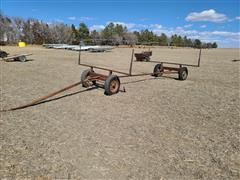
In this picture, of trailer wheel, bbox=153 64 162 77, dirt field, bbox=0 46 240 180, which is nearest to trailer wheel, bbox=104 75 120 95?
dirt field, bbox=0 46 240 180

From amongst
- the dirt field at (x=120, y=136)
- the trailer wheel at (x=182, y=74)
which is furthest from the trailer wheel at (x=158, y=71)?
the dirt field at (x=120, y=136)

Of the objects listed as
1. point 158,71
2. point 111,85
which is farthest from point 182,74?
point 111,85

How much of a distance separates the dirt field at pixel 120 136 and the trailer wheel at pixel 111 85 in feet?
0.85

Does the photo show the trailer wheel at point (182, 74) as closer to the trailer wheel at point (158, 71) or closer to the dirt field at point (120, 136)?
the trailer wheel at point (158, 71)

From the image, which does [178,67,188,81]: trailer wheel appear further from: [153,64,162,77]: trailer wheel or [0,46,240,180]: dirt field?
[0,46,240,180]: dirt field

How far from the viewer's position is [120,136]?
19.6ft

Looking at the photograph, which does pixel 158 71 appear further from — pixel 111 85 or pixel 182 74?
pixel 111 85

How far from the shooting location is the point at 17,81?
12.5 meters

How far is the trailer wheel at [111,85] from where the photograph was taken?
9752 millimetres

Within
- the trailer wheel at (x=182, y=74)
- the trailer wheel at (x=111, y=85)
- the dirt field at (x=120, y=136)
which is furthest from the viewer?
the trailer wheel at (x=182, y=74)

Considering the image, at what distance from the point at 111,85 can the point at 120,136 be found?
4.23m

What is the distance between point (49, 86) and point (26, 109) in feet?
12.3

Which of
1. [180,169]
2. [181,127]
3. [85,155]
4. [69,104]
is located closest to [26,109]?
[69,104]

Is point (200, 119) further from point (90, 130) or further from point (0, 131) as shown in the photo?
point (0, 131)
